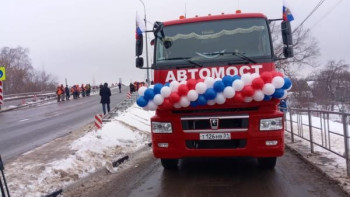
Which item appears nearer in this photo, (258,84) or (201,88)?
(258,84)

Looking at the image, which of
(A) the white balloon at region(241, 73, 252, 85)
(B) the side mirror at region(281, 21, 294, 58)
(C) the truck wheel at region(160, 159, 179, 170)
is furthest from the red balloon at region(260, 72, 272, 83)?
(C) the truck wheel at region(160, 159, 179, 170)

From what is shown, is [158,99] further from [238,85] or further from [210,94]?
[238,85]

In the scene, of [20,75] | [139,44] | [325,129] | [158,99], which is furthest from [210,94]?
[20,75]

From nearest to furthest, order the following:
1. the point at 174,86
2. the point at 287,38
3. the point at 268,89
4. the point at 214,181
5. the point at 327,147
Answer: the point at 268,89, the point at 174,86, the point at 214,181, the point at 287,38, the point at 327,147

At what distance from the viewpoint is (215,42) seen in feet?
23.0

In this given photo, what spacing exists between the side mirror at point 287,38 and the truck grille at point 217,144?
6.92 feet

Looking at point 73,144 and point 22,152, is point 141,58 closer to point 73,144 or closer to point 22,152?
point 73,144

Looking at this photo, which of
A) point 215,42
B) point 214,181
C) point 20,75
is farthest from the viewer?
point 20,75

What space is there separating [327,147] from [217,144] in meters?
2.88

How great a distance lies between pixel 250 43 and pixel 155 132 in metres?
2.41

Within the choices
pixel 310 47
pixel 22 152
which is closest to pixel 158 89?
pixel 22 152

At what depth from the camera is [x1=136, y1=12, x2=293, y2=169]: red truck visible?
611 cm

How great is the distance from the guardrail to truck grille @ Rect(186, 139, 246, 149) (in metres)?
1.85

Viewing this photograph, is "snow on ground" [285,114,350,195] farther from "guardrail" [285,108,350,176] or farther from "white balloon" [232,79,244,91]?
"white balloon" [232,79,244,91]
